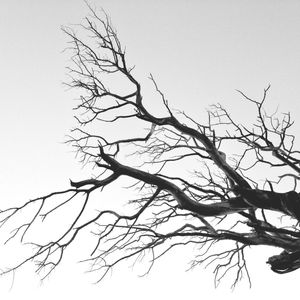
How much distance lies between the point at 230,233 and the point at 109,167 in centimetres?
230

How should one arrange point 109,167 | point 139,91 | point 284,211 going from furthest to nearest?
point 139,91
point 284,211
point 109,167

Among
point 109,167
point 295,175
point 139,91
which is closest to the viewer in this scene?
point 109,167

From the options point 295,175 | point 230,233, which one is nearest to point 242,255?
point 230,233

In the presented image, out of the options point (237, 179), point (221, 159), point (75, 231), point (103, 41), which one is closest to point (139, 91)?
point (103, 41)

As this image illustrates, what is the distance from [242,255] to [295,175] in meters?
2.16

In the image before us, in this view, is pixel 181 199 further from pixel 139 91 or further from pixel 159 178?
pixel 139 91

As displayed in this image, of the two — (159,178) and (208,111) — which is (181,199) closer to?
(159,178)

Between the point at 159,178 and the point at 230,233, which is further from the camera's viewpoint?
the point at 230,233

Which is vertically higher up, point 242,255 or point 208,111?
point 208,111

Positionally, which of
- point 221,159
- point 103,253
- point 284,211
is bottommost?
point 284,211

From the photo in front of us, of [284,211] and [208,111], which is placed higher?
[208,111]

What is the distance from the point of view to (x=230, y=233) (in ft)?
18.3

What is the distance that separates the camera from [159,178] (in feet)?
16.2

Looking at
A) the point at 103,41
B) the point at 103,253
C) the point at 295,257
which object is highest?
the point at 103,41
